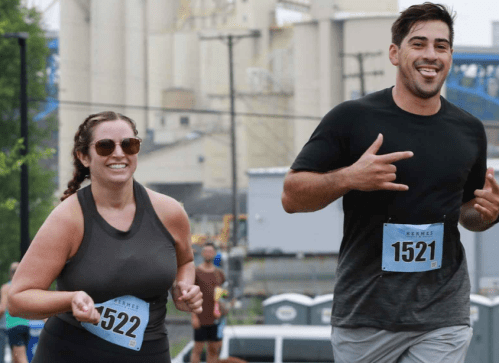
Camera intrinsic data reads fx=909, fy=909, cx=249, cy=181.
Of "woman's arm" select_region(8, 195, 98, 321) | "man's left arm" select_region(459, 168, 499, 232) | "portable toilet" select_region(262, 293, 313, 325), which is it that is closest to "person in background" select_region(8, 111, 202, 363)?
"woman's arm" select_region(8, 195, 98, 321)

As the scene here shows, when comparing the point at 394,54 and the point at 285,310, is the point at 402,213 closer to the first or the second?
the point at 394,54

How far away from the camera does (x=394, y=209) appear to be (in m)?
3.33

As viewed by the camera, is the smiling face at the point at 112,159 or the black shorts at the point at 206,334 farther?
the black shorts at the point at 206,334

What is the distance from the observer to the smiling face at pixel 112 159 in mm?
3406

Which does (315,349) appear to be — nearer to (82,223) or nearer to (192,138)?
(82,223)

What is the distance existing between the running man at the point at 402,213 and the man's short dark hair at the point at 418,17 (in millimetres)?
25

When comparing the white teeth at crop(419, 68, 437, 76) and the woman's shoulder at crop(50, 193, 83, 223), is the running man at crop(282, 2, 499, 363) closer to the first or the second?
the white teeth at crop(419, 68, 437, 76)

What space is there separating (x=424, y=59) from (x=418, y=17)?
19 cm

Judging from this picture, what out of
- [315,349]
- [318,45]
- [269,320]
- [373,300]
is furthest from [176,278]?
[318,45]

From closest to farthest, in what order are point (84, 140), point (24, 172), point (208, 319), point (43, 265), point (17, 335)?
1. point (43, 265)
2. point (84, 140)
3. point (17, 335)
4. point (208, 319)
5. point (24, 172)

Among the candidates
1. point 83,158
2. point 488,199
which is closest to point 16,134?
point 83,158

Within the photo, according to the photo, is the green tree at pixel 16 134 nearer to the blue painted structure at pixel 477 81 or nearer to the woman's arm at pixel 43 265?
the woman's arm at pixel 43 265

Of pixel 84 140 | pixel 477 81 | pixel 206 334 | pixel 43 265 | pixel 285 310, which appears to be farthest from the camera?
pixel 477 81

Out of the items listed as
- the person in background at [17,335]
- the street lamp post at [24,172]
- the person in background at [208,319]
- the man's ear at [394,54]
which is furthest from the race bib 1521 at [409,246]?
the street lamp post at [24,172]
